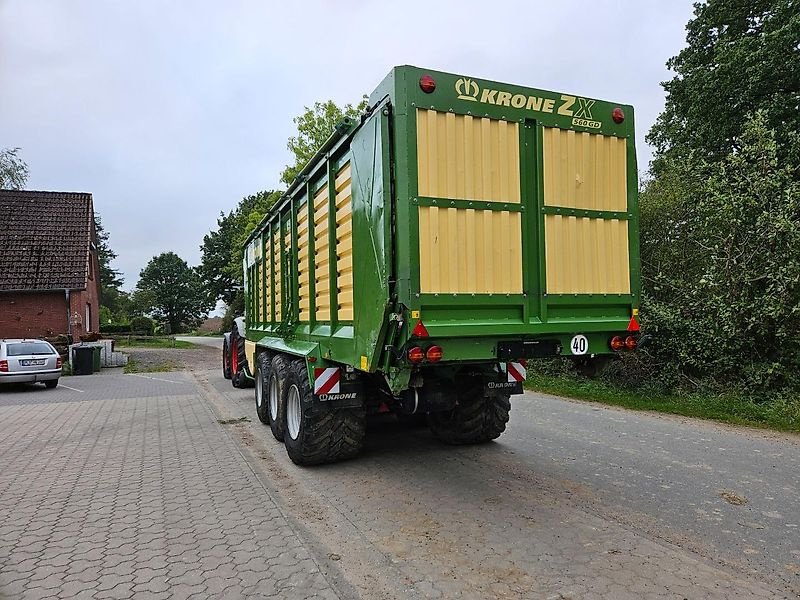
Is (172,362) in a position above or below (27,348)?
below

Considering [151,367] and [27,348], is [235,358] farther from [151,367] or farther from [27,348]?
[151,367]

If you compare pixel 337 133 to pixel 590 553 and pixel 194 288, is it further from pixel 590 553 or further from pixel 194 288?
→ pixel 194 288

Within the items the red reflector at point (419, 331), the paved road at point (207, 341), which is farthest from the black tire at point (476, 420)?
the paved road at point (207, 341)

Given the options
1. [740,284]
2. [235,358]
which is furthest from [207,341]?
[740,284]

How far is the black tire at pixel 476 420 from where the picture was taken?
7.22 metres

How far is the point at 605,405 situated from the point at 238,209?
59944 mm

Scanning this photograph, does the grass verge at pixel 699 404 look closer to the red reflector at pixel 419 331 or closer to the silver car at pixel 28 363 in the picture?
the red reflector at pixel 419 331

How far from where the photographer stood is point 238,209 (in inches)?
2579

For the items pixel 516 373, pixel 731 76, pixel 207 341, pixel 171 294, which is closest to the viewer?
pixel 516 373

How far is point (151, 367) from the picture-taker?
22969 millimetres

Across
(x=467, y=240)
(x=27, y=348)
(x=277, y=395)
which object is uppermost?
(x=467, y=240)

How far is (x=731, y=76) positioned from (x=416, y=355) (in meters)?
17.3

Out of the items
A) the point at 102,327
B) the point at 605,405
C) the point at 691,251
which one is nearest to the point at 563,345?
the point at 605,405

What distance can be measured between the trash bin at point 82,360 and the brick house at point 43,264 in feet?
9.88
